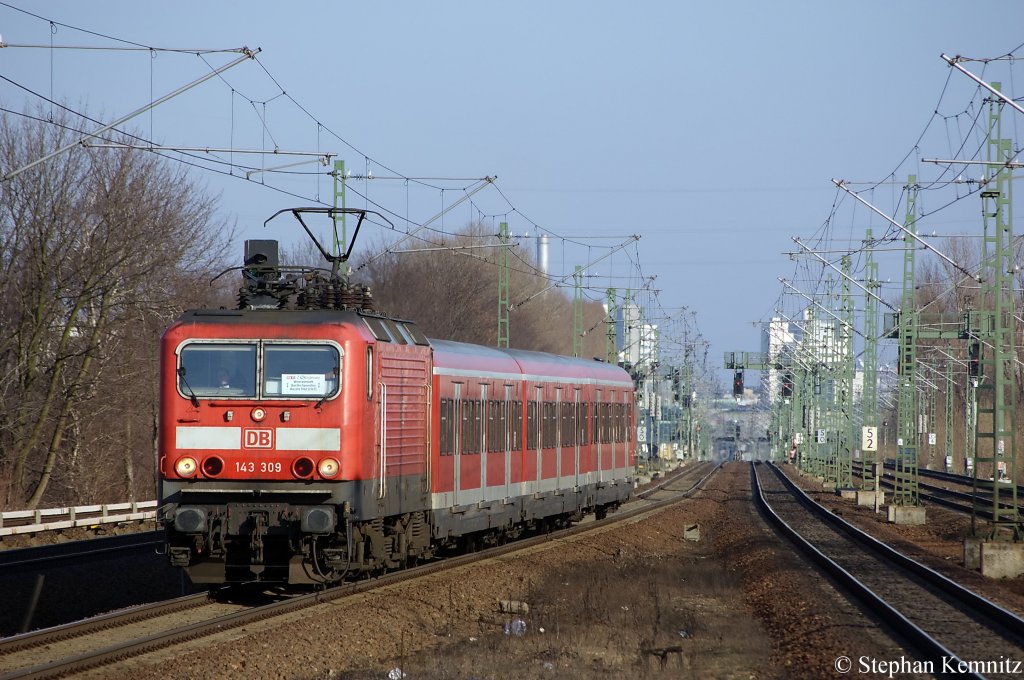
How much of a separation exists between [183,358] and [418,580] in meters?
5.02

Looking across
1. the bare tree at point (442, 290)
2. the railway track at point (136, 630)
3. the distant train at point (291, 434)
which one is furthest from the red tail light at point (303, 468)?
the bare tree at point (442, 290)

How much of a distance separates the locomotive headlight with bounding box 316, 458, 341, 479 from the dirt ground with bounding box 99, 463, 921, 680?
156cm

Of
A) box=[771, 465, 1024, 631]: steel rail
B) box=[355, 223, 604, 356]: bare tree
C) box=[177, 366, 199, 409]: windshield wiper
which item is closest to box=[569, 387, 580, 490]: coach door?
box=[771, 465, 1024, 631]: steel rail

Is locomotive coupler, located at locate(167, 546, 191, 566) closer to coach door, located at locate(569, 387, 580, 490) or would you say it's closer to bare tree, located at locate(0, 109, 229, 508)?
coach door, located at locate(569, 387, 580, 490)

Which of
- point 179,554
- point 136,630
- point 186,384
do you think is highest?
point 186,384

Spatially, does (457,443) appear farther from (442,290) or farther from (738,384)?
(738,384)

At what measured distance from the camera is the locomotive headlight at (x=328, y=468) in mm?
15328

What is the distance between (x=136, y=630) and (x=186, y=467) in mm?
2173

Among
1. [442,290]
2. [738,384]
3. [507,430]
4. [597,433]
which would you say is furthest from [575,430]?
[738,384]

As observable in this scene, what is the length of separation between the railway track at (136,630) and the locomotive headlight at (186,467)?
1486 millimetres

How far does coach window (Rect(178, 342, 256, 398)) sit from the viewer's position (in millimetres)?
15624

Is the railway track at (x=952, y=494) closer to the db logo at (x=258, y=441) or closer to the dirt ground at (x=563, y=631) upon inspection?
the dirt ground at (x=563, y=631)

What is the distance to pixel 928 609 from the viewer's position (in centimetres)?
1714

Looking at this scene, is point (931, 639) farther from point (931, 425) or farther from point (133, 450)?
point (931, 425)
